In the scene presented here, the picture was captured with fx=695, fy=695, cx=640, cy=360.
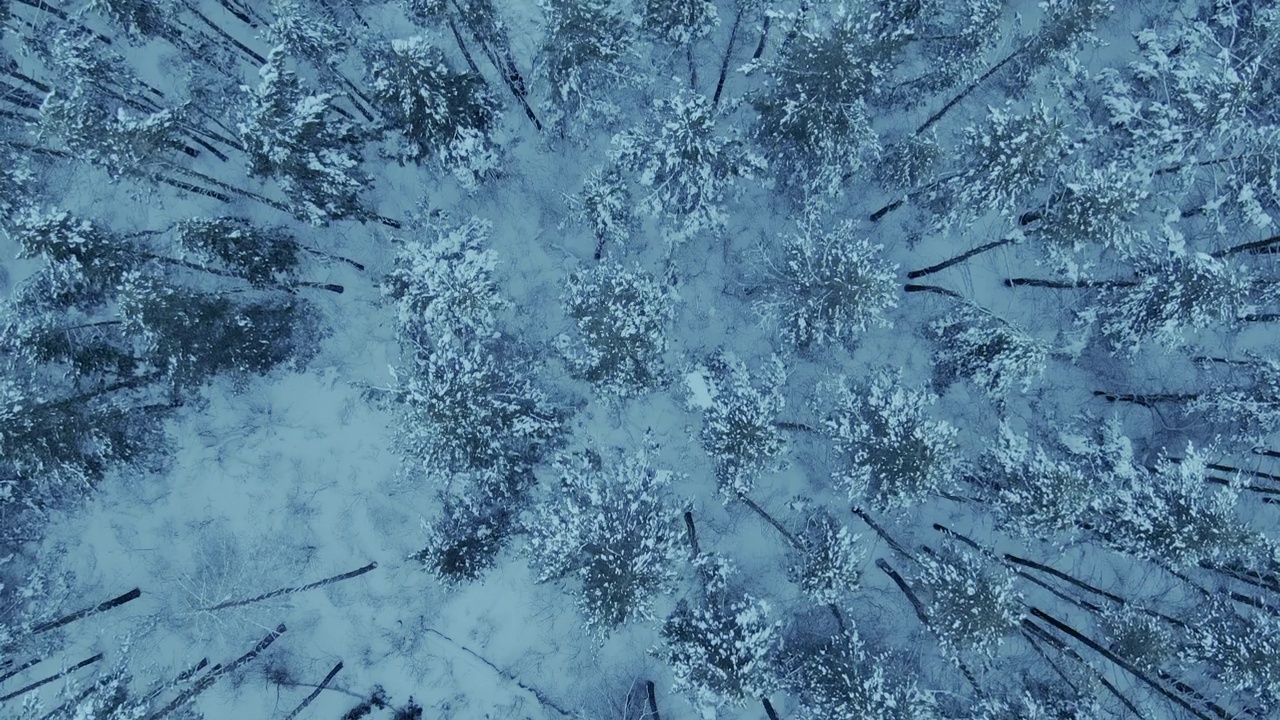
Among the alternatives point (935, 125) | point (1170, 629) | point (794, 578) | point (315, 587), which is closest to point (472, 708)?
point (315, 587)

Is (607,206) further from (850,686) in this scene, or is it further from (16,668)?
(16,668)

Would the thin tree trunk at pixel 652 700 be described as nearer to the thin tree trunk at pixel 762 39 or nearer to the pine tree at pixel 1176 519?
the pine tree at pixel 1176 519

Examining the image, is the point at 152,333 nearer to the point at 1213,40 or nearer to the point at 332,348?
the point at 332,348

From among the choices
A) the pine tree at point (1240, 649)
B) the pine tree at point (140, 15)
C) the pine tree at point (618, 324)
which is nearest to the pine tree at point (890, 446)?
the pine tree at point (618, 324)

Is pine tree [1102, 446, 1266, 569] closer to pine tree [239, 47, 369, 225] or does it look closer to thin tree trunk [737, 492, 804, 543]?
thin tree trunk [737, 492, 804, 543]

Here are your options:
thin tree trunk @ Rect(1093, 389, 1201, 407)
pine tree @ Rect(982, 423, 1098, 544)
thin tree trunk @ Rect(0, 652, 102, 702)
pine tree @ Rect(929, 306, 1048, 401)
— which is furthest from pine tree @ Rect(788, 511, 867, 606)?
thin tree trunk @ Rect(0, 652, 102, 702)
